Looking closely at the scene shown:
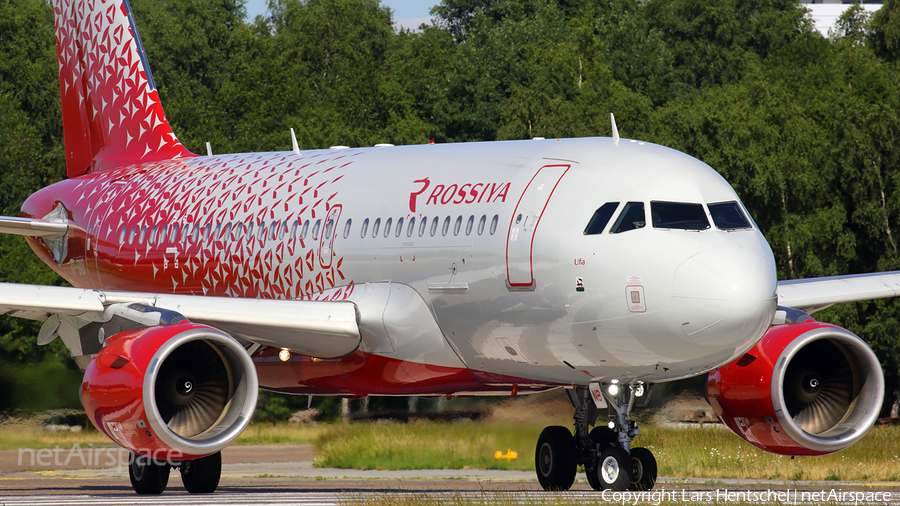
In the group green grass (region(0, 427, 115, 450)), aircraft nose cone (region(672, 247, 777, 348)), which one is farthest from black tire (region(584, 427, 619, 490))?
green grass (region(0, 427, 115, 450))

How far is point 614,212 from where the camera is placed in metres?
13.7

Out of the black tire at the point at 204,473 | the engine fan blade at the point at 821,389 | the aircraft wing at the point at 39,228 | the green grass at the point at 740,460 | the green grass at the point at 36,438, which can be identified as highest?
the aircraft wing at the point at 39,228

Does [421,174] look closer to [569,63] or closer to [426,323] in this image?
[426,323]

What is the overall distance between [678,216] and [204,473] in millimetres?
7768

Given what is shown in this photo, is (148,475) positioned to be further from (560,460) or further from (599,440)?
(599,440)

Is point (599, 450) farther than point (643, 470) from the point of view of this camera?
Yes

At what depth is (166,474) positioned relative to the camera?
1758 centimetres

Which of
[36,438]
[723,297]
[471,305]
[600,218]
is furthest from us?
[36,438]

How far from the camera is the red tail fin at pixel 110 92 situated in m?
23.1

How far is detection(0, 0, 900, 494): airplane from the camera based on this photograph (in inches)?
529

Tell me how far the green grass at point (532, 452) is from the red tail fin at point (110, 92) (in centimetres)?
612

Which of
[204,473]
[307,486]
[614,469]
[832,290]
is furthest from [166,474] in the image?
[832,290]

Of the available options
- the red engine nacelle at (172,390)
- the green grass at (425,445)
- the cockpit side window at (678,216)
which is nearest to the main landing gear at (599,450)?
the cockpit side window at (678,216)

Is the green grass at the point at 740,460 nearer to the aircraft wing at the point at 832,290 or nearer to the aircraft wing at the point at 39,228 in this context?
the aircraft wing at the point at 832,290
